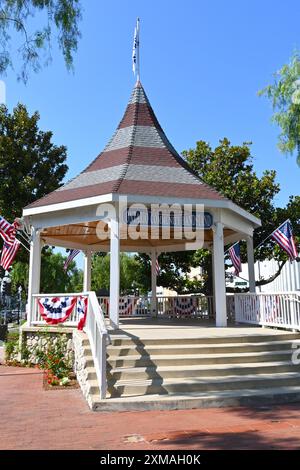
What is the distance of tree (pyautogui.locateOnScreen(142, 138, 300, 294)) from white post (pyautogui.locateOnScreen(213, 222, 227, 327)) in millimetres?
7554

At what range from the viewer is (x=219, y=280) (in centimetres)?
1211

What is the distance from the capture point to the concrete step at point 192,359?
27.2 feet

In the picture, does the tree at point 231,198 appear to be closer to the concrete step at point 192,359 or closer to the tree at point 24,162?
the tree at point 24,162

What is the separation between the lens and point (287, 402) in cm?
720

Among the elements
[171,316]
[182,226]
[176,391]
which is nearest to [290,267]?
[171,316]

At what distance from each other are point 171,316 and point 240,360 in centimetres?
927

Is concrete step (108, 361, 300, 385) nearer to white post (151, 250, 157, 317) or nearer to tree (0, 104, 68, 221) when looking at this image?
white post (151, 250, 157, 317)

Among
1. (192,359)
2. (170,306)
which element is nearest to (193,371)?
(192,359)

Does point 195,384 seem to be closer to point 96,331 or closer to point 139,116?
point 96,331

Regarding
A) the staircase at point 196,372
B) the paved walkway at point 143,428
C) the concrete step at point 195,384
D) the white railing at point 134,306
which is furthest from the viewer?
the white railing at point 134,306

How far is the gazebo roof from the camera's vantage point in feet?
39.1

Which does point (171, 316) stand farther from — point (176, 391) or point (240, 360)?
point (176, 391)

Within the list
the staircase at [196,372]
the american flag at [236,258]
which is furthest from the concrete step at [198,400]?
the american flag at [236,258]

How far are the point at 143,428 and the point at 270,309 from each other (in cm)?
703
